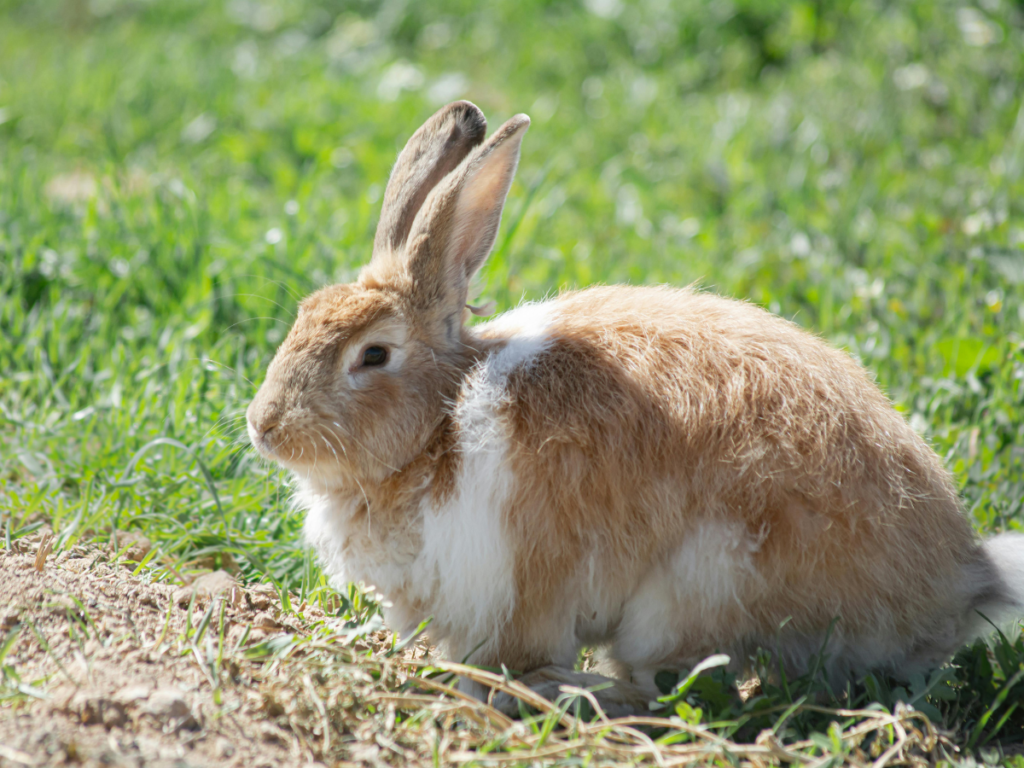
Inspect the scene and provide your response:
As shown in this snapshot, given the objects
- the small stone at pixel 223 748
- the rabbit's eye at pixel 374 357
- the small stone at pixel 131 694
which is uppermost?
the rabbit's eye at pixel 374 357

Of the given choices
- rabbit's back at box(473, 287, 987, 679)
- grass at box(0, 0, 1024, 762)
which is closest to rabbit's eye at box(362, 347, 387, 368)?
rabbit's back at box(473, 287, 987, 679)

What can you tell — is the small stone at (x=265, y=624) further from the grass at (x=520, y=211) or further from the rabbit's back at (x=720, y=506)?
the rabbit's back at (x=720, y=506)

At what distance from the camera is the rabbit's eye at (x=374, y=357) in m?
3.14

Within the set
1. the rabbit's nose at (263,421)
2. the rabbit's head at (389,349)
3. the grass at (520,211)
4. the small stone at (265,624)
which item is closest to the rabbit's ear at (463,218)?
the rabbit's head at (389,349)

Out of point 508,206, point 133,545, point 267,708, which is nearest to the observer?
point 267,708

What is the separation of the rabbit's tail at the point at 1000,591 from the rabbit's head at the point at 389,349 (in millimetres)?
1654

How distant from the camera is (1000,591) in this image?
3053 millimetres

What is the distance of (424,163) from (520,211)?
4.89ft

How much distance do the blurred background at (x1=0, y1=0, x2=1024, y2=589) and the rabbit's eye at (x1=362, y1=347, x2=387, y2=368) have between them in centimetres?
61

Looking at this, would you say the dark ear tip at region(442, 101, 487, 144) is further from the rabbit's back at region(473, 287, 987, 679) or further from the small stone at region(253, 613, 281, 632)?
the small stone at region(253, 613, 281, 632)

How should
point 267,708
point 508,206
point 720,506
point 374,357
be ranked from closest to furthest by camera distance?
point 267,708
point 720,506
point 374,357
point 508,206

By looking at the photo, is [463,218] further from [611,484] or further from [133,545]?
[133,545]

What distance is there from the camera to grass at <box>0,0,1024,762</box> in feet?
11.9

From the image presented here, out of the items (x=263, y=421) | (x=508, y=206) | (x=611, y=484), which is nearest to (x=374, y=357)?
(x=263, y=421)
